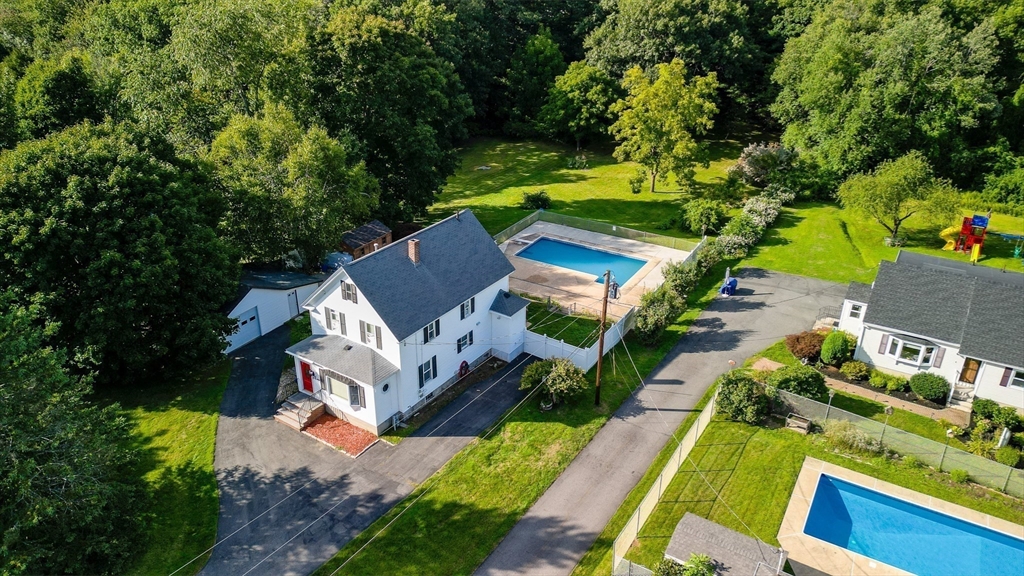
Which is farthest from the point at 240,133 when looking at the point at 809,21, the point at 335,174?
the point at 809,21

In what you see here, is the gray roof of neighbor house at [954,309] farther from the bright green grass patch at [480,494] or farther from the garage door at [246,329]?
the garage door at [246,329]

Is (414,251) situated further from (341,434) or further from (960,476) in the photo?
(960,476)

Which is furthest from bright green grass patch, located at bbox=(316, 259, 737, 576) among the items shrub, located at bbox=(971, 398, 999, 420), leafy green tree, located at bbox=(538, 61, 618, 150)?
leafy green tree, located at bbox=(538, 61, 618, 150)

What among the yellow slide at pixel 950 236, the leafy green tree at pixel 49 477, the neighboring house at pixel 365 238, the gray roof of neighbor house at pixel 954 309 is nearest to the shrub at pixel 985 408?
the gray roof of neighbor house at pixel 954 309

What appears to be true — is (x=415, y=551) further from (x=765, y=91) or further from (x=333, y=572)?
(x=765, y=91)

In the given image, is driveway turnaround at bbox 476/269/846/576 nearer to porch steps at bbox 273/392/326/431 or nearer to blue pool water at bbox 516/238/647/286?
blue pool water at bbox 516/238/647/286
